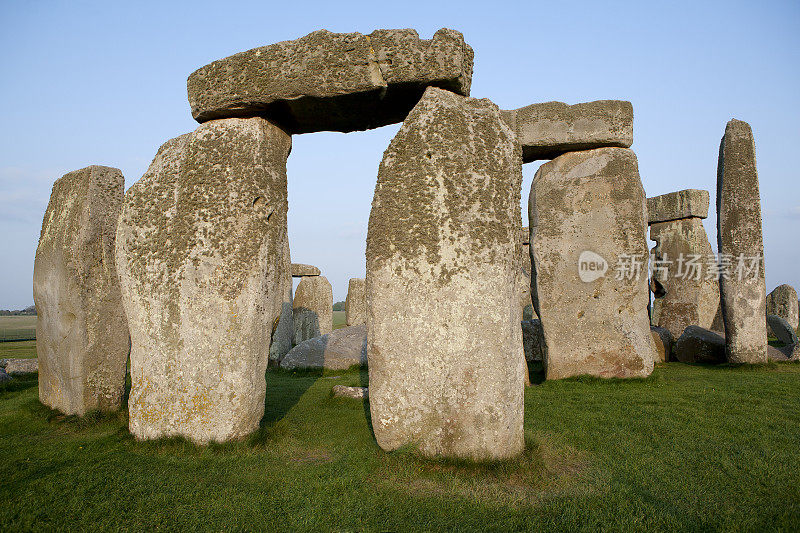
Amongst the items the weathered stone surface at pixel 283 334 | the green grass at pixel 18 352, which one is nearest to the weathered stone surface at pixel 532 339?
the weathered stone surface at pixel 283 334

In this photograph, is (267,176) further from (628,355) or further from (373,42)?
(628,355)

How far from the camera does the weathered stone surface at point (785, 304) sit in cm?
1447

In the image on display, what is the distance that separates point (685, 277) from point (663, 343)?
366cm

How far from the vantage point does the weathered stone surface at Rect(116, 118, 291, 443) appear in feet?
12.7

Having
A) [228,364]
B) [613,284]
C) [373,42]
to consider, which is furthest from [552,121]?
[228,364]

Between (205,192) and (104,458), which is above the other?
(205,192)

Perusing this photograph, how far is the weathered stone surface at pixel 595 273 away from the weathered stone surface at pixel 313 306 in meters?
9.37

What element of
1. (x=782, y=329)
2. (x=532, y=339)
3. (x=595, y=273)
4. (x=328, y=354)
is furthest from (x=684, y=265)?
(x=328, y=354)

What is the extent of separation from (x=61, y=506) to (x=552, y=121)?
7.05 metres

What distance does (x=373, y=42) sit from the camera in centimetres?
389

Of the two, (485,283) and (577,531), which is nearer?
(577,531)

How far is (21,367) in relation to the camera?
852 cm

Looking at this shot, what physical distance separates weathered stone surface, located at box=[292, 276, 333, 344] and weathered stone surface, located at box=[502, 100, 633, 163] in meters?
9.97

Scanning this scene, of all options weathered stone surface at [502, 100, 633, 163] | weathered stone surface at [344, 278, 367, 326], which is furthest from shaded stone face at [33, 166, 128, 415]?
weathered stone surface at [344, 278, 367, 326]
